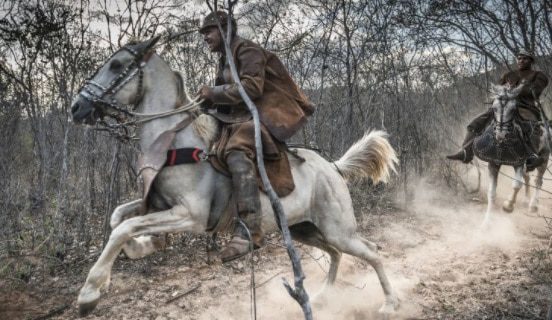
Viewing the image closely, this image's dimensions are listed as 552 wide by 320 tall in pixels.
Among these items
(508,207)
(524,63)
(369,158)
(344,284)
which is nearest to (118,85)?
(369,158)

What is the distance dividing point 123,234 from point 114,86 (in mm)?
1228

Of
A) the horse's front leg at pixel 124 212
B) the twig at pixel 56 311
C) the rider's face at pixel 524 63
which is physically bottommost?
the twig at pixel 56 311

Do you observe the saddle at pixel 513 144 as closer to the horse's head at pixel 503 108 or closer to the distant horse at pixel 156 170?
the horse's head at pixel 503 108

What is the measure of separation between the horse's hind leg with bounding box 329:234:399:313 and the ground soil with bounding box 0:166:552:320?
4.6 inches

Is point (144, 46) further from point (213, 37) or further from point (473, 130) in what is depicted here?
point (473, 130)

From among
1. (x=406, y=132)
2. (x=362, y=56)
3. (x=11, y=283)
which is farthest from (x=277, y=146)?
Result: (x=406, y=132)

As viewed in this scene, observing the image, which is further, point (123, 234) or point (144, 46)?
point (144, 46)

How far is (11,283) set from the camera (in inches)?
201

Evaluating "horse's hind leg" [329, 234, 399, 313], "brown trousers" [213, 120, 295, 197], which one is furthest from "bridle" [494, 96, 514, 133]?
"brown trousers" [213, 120, 295, 197]

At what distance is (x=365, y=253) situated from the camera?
14.9ft

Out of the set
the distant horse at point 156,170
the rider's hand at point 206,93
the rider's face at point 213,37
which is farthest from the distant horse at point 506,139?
the rider's hand at point 206,93

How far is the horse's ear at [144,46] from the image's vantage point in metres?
3.60

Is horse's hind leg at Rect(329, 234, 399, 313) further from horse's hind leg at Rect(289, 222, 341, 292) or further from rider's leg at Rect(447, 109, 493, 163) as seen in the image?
rider's leg at Rect(447, 109, 493, 163)

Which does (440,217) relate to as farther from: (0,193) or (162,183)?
(0,193)
